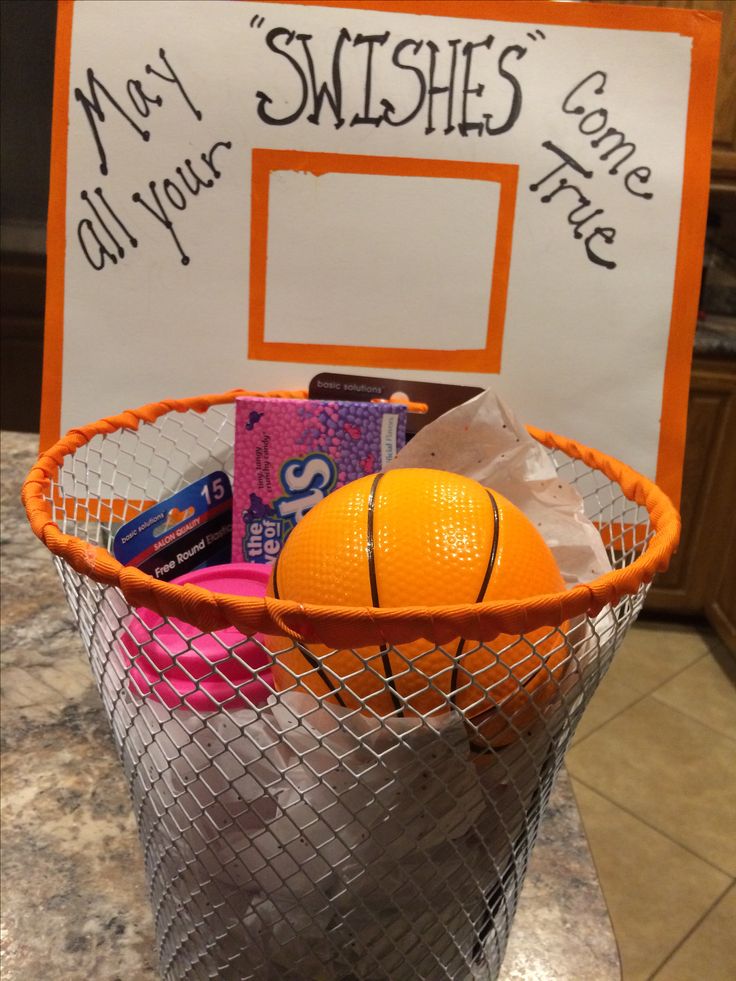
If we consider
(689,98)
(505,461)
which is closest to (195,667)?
(505,461)

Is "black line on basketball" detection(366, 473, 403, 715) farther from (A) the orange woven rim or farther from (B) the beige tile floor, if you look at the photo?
(B) the beige tile floor

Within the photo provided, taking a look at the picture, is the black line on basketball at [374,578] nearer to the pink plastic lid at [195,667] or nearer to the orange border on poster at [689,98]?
the pink plastic lid at [195,667]

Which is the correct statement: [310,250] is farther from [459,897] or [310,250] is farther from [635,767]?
[635,767]

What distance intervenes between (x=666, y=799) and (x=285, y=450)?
1163 mm

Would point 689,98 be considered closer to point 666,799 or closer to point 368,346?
point 368,346

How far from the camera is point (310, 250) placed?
1.97ft

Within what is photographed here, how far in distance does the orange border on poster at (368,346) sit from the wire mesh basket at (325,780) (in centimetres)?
19

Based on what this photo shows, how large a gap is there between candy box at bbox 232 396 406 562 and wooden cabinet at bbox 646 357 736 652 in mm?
1347

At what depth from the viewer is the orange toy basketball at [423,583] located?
13.8 inches

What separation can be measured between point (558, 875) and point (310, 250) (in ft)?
1.58

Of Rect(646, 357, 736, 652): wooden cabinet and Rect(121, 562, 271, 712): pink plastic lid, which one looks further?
Rect(646, 357, 736, 652): wooden cabinet

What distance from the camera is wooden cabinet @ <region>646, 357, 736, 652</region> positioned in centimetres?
173

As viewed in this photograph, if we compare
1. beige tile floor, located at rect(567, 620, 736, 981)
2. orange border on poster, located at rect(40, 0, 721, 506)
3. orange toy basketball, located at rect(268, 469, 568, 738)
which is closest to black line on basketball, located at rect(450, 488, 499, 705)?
orange toy basketball, located at rect(268, 469, 568, 738)

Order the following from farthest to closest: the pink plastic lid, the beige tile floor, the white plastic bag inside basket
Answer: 1. the beige tile floor
2. the white plastic bag inside basket
3. the pink plastic lid
